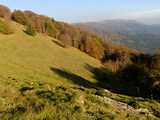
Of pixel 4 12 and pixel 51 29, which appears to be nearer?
pixel 4 12

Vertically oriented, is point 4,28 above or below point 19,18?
Answer: below

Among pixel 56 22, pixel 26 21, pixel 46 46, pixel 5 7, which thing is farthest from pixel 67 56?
pixel 56 22

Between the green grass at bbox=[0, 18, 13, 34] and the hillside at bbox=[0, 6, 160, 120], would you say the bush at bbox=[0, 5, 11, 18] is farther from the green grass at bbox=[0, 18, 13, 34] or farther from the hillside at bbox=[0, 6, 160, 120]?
the green grass at bbox=[0, 18, 13, 34]

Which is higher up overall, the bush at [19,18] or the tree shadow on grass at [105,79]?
the bush at [19,18]

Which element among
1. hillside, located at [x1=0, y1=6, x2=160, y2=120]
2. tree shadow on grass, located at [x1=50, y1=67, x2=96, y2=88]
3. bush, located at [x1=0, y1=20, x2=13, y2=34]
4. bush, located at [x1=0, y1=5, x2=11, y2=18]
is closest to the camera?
hillside, located at [x1=0, y1=6, x2=160, y2=120]

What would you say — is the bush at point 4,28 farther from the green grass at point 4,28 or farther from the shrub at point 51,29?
the shrub at point 51,29

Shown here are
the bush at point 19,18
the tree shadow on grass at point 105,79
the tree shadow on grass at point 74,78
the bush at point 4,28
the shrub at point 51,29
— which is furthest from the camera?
the shrub at point 51,29

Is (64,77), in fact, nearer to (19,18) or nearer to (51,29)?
(19,18)

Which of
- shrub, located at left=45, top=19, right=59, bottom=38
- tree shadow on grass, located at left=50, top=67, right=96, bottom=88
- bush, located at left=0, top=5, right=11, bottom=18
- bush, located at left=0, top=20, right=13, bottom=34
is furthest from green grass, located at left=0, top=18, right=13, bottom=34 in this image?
shrub, located at left=45, top=19, right=59, bottom=38

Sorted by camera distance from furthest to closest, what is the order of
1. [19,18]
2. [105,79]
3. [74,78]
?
[19,18] → [105,79] → [74,78]

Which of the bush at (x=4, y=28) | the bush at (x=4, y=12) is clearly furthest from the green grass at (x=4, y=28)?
the bush at (x=4, y=12)

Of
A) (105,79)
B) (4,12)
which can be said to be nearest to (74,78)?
(105,79)

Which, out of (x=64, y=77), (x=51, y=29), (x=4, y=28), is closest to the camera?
(x=64, y=77)

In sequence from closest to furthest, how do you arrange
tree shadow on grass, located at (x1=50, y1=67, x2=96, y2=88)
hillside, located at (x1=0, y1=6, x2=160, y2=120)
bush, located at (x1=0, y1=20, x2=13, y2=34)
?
hillside, located at (x1=0, y1=6, x2=160, y2=120)
tree shadow on grass, located at (x1=50, y1=67, x2=96, y2=88)
bush, located at (x1=0, y1=20, x2=13, y2=34)
